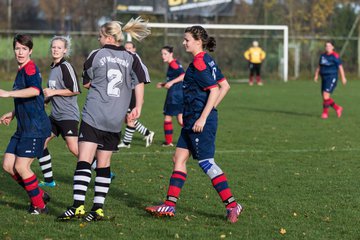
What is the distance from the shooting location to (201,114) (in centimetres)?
752

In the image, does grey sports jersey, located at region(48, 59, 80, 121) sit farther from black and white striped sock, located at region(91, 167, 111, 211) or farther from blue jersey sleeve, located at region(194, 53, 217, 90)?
blue jersey sleeve, located at region(194, 53, 217, 90)

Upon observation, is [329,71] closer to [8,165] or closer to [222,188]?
[222,188]

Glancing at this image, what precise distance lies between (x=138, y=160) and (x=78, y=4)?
32.5 meters

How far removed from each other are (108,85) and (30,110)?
0.81 m

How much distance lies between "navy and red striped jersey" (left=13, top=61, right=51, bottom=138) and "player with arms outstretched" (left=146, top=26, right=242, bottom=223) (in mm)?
1271

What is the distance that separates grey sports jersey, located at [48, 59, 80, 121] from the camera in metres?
8.77

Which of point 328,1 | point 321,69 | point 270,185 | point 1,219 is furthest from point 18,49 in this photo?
point 328,1

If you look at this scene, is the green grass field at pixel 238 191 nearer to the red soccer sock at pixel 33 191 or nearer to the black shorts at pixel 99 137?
the red soccer sock at pixel 33 191

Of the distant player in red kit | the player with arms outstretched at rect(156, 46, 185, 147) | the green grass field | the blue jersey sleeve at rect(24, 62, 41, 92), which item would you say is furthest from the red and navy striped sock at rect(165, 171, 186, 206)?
the distant player in red kit

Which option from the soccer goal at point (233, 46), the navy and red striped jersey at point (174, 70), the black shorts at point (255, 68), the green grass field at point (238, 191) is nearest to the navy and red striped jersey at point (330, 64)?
the green grass field at point (238, 191)

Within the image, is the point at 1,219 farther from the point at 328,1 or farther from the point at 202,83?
the point at 328,1

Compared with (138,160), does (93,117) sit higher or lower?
higher

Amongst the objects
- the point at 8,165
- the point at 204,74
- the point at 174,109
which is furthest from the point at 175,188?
the point at 174,109

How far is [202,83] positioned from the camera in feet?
24.7
